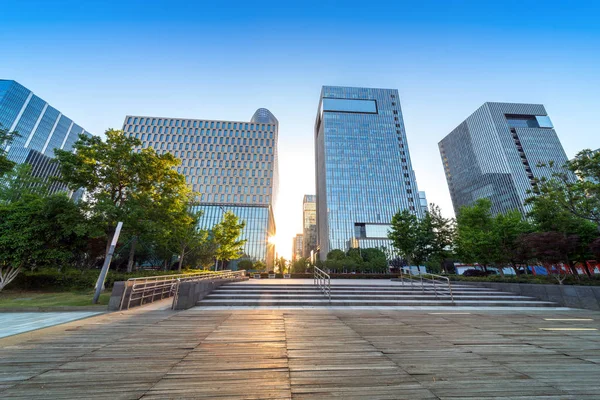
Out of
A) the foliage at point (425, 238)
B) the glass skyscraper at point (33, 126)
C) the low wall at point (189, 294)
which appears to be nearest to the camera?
the low wall at point (189, 294)

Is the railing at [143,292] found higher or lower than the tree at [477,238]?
lower

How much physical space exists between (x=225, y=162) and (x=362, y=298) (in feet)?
256

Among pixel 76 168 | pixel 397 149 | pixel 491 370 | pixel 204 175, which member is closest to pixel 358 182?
pixel 397 149

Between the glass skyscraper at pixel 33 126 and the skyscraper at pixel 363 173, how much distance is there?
8584cm

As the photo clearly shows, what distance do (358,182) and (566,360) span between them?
85740mm

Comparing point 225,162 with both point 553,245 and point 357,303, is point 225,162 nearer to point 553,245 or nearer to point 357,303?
point 357,303

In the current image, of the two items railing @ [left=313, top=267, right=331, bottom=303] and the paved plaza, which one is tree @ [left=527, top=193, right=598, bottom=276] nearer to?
the paved plaza

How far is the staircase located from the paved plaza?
368 centimetres

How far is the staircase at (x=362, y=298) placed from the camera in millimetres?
9789

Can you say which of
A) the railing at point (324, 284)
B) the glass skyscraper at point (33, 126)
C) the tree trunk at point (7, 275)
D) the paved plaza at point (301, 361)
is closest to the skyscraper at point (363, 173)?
the railing at point (324, 284)

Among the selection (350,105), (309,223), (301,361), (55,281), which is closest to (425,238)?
(301,361)

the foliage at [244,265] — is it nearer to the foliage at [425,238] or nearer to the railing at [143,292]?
the foliage at [425,238]

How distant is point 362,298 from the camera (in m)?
10.7

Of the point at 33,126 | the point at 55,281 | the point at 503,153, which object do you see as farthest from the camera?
the point at 503,153
